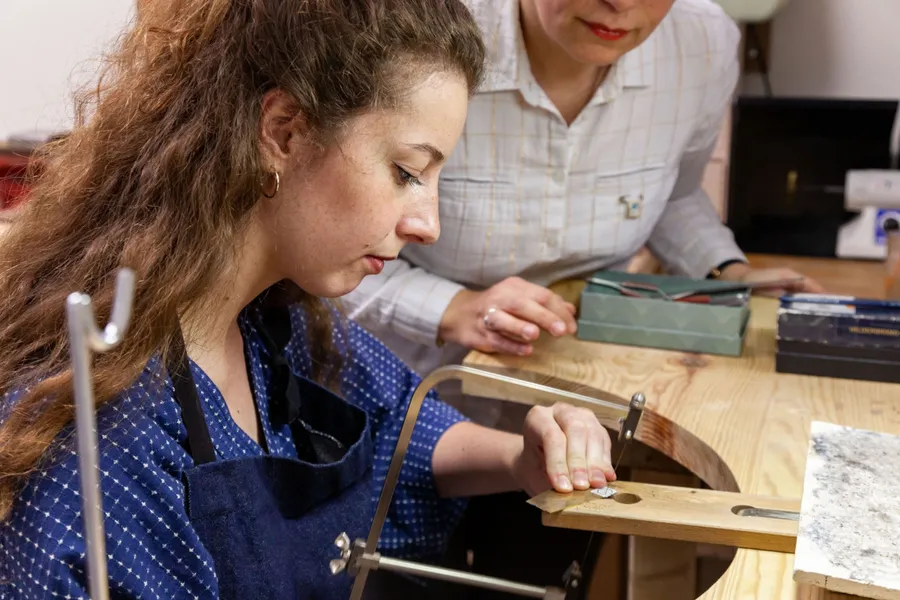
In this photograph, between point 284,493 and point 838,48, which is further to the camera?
point 838,48

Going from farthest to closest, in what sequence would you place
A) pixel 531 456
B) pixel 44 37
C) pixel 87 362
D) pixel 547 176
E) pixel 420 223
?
pixel 44 37, pixel 547 176, pixel 531 456, pixel 420 223, pixel 87 362

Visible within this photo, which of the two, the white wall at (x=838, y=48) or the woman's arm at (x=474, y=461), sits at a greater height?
the white wall at (x=838, y=48)

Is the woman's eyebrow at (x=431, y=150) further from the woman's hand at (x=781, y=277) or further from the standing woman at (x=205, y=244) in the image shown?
the woman's hand at (x=781, y=277)

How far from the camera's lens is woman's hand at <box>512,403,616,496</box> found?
3.28 ft

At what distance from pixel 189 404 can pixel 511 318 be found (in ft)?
1.81

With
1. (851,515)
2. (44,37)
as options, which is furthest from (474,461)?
(44,37)

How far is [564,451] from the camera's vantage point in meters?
1.04

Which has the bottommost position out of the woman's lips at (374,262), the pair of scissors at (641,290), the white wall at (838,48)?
the pair of scissors at (641,290)

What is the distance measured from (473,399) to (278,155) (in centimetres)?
74

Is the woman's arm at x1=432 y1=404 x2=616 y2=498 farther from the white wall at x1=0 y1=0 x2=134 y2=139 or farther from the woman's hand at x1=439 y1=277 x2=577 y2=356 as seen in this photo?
the white wall at x1=0 y1=0 x2=134 y2=139

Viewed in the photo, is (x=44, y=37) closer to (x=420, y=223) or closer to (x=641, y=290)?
(x=641, y=290)

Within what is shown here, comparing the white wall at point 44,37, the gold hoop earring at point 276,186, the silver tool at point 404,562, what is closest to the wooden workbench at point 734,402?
the silver tool at point 404,562

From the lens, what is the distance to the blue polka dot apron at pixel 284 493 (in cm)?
94

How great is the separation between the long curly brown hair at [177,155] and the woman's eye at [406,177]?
7 cm
